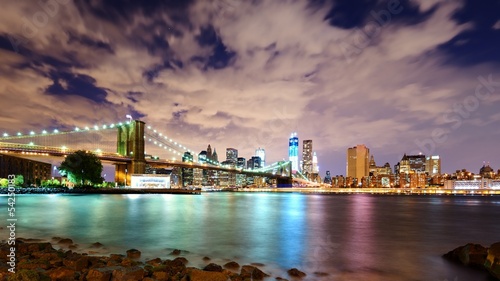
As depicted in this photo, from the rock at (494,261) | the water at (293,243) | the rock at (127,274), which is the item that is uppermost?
the rock at (127,274)

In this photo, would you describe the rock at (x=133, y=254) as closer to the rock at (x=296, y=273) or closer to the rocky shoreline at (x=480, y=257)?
the rock at (x=296, y=273)

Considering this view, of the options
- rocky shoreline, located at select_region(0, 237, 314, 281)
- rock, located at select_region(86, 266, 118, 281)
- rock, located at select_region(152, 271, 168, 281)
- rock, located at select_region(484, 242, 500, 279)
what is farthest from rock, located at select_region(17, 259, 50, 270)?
rock, located at select_region(484, 242, 500, 279)

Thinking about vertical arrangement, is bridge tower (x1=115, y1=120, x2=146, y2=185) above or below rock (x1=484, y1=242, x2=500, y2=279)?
above

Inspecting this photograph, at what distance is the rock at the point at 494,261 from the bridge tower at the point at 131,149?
83861 millimetres

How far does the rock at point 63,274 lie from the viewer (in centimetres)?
930

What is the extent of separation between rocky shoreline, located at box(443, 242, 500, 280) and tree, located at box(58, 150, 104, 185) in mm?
76741

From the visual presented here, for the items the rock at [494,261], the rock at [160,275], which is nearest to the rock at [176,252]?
the rock at [160,275]

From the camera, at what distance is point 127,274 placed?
29.7 ft

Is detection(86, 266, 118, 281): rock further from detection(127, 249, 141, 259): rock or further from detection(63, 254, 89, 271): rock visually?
detection(127, 249, 141, 259): rock

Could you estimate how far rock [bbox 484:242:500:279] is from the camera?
36.3ft

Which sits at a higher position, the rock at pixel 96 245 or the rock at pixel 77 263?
the rock at pixel 77 263

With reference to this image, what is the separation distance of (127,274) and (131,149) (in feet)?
287

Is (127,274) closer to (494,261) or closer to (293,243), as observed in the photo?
(494,261)

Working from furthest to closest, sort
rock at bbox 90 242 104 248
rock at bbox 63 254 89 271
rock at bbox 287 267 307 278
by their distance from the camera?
rock at bbox 90 242 104 248
rock at bbox 287 267 307 278
rock at bbox 63 254 89 271
